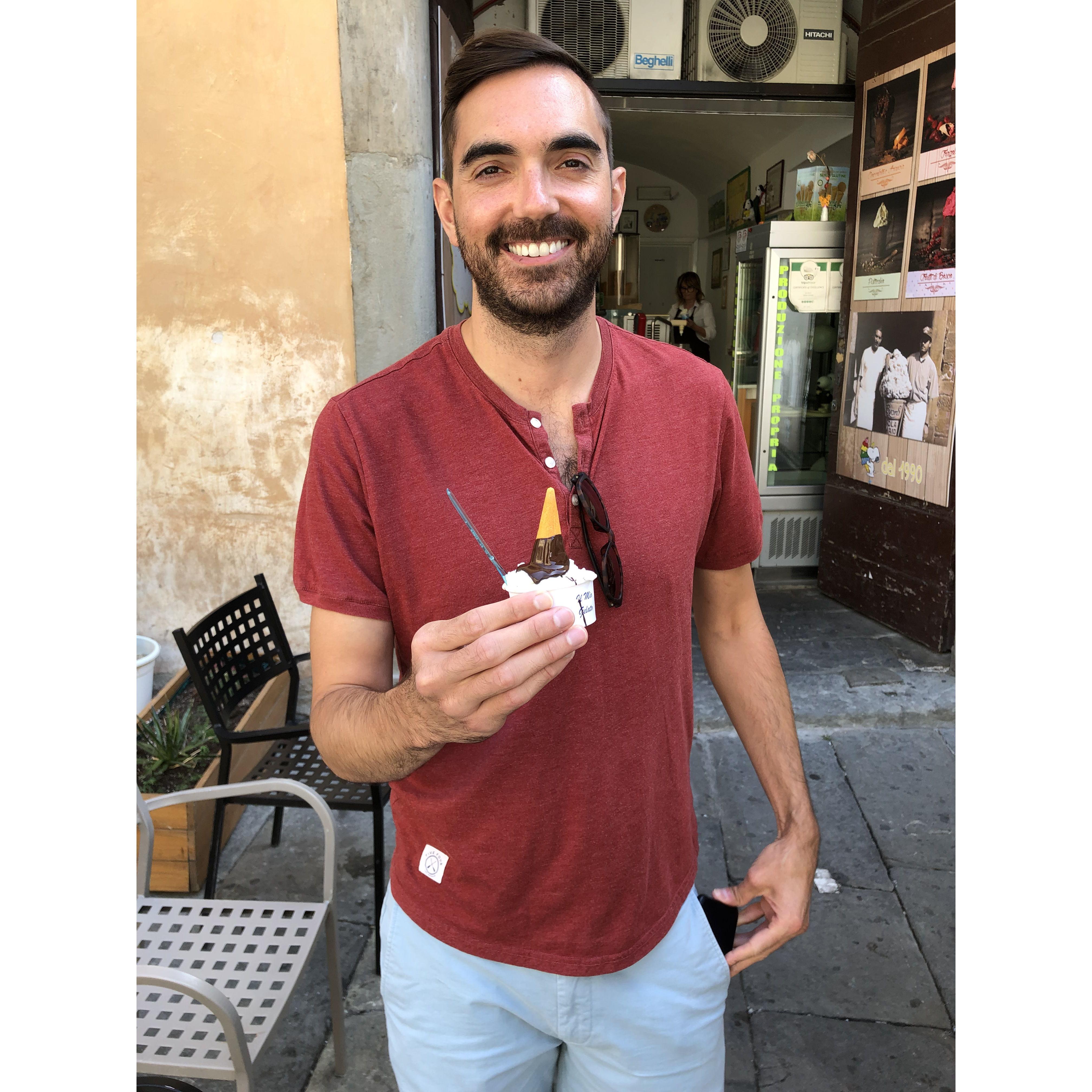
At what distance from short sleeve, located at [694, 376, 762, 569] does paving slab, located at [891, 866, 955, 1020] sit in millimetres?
1848

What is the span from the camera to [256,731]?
3236 mm

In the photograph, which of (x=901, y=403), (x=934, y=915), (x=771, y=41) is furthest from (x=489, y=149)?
(x=771, y=41)

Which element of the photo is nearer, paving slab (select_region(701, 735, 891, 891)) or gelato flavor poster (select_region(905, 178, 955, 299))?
paving slab (select_region(701, 735, 891, 891))

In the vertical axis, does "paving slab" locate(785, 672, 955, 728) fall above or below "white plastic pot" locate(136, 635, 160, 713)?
below

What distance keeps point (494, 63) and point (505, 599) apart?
1.01 metres

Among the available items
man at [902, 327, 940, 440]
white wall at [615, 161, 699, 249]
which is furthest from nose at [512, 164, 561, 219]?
white wall at [615, 161, 699, 249]

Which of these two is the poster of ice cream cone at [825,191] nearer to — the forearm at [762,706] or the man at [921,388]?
the man at [921,388]

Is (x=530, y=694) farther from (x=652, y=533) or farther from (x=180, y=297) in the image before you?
(x=180, y=297)

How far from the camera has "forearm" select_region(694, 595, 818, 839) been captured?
180cm

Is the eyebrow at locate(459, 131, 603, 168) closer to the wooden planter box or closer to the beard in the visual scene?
the beard

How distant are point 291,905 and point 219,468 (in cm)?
279

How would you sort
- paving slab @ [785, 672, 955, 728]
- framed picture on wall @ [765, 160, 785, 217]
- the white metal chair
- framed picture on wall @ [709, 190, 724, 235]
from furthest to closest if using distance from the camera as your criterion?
framed picture on wall @ [709, 190, 724, 235], framed picture on wall @ [765, 160, 785, 217], paving slab @ [785, 672, 955, 728], the white metal chair

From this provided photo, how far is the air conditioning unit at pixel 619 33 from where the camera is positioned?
596cm

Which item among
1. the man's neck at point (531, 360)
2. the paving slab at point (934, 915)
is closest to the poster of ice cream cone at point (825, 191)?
the paving slab at point (934, 915)
